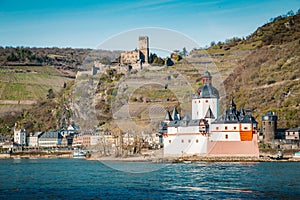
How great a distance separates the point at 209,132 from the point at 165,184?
94.0 ft

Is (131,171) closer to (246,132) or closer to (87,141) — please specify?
(246,132)

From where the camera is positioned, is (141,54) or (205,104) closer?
(205,104)

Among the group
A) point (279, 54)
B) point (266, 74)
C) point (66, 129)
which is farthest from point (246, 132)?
point (66, 129)

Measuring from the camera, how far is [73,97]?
520 feet

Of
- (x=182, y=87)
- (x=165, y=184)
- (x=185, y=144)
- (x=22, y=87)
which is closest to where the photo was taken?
(x=165, y=184)

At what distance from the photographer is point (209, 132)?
71.8 metres

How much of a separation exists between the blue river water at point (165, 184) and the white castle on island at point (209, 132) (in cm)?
1214

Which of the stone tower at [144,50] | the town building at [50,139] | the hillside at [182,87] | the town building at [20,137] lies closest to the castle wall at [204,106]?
the hillside at [182,87]

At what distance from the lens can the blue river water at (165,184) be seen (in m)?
37.8

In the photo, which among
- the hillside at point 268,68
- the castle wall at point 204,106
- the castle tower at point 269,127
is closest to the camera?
the castle wall at point 204,106

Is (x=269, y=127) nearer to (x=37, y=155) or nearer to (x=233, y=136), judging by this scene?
(x=233, y=136)

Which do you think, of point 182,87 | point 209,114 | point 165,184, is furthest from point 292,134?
point 182,87

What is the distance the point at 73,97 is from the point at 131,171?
4120 inches

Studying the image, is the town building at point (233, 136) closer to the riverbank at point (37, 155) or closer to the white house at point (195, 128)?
the white house at point (195, 128)
